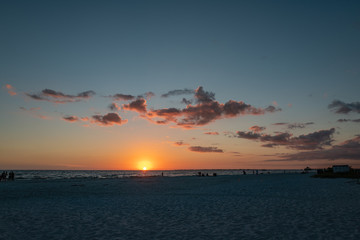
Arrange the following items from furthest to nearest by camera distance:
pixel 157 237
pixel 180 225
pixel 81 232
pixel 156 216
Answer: pixel 156 216, pixel 180 225, pixel 81 232, pixel 157 237

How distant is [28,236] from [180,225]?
6898 millimetres

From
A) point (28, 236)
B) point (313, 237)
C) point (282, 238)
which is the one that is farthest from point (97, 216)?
point (313, 237)

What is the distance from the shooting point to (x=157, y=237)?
1155cm

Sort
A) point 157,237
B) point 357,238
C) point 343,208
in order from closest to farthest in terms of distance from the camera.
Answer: point 357,238 → point 157,237 → point 343,208

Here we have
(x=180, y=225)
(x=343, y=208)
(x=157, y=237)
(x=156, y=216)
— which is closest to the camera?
(x=157, y=237)

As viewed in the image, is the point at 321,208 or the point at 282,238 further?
the point at 321,208

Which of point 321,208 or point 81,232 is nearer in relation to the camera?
point 81,232

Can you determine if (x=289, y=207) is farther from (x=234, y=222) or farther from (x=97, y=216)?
(x=97, y=216)

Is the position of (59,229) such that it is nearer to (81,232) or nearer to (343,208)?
(81,232)

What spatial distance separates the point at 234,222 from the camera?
46.9 ft

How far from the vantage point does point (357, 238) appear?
35.2 feet

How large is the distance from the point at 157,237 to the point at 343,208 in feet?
43.8

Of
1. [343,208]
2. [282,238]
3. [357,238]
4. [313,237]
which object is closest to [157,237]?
[282,238]

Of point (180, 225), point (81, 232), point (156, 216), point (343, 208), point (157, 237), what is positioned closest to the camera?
point (157, 237)
